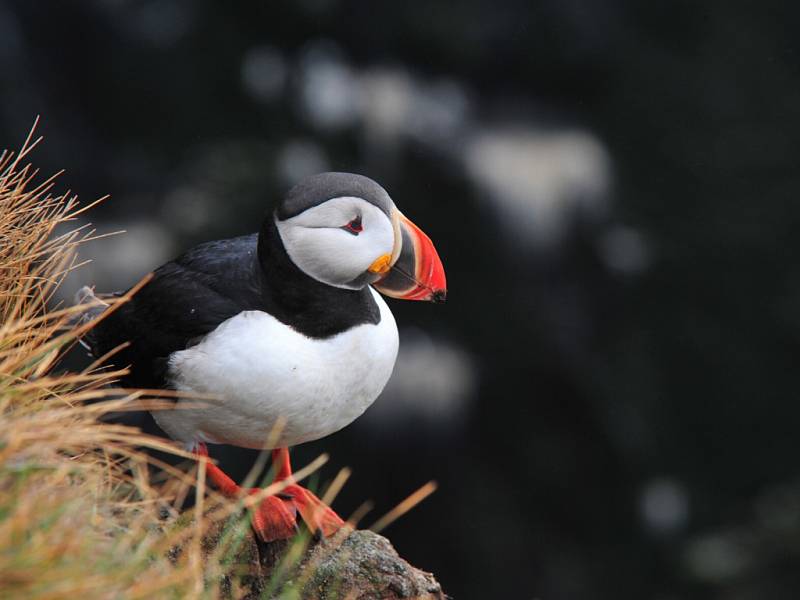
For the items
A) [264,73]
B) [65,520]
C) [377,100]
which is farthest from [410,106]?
[65,520]

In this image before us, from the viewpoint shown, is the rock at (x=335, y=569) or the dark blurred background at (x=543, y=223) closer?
the rock at (x=335, y=569)

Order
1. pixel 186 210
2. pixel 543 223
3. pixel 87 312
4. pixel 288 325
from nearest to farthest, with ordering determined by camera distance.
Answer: pixel 288 325, pixel 87 312, pixel 186 210, pixel 543 223

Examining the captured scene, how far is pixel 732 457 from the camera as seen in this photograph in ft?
22.2

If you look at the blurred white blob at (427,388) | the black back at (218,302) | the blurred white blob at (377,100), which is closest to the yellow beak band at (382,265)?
the black back at (218,302)

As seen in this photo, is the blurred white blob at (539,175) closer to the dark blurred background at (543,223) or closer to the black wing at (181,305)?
the dark blurred background at (543,223)

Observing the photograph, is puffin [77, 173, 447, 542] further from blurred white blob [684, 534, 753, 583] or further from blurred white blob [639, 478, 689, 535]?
blurred white blob [684, 534, 753, 583]

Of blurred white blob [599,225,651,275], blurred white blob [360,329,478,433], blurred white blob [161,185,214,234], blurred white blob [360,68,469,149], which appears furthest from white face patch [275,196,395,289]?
blurred white blob [599,225,651,275]

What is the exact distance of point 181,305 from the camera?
2576mm

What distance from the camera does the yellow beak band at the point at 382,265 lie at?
2.37 metres

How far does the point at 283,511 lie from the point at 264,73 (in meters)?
4.17

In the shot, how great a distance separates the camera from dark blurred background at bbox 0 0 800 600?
6.18 m

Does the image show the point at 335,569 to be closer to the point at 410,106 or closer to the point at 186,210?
the point at 186,210

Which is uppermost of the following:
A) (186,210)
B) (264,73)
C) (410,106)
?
(410,106)

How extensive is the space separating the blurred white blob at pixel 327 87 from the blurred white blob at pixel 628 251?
179cm
